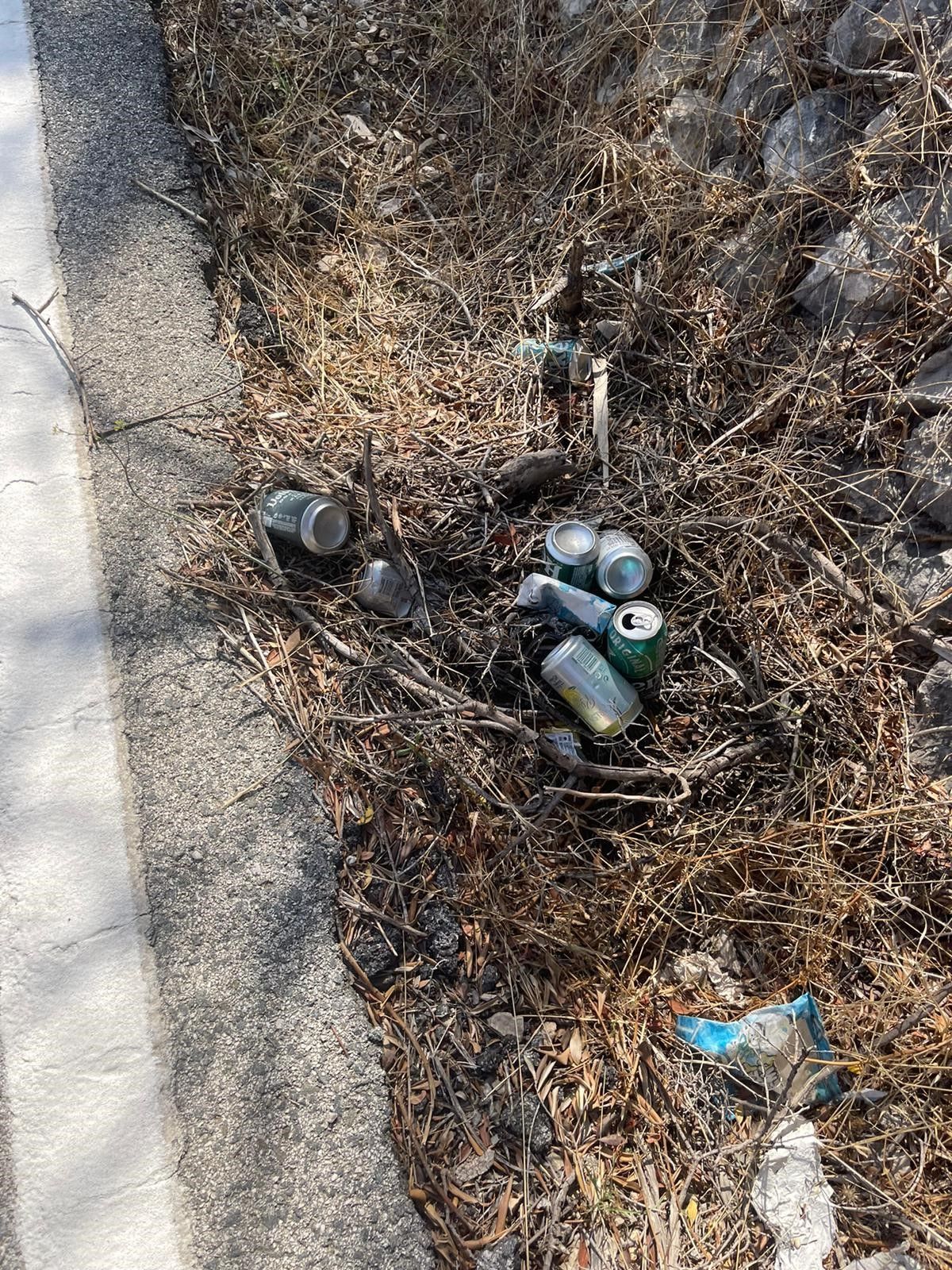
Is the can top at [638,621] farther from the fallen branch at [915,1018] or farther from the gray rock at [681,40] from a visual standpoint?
the gray rock at [681,40]

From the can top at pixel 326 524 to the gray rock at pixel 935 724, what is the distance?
137cm

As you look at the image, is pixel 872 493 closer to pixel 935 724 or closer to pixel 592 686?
pixel 935 724

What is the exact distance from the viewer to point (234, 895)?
5.49ft

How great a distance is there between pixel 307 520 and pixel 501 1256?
147 centimetres

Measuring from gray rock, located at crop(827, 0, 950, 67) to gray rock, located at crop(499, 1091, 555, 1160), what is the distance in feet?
8.39

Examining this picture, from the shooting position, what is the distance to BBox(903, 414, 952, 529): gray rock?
204 centimetres

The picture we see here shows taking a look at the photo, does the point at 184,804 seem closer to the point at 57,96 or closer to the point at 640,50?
the point at 57,96

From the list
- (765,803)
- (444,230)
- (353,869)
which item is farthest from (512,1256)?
(444,230)

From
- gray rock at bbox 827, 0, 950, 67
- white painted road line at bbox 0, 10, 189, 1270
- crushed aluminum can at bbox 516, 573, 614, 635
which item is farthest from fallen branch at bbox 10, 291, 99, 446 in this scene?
gray rock at bbox 827, 0, 950, 67

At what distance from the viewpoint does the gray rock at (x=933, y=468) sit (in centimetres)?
204

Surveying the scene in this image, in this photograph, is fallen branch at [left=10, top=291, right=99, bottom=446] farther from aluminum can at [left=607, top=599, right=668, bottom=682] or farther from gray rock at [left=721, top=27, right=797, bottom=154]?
gray rock at [left=721, top=27, right=797, bottom=154]

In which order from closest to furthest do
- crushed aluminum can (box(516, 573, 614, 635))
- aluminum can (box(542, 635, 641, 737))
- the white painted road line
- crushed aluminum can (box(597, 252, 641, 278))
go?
the white painted road line
aluminum can (box(542, 635, 641, 737))
crushed aluminum can (box(516, 573, 614, 635))
crushed aluminum can (box(597, 252, 641, 278))

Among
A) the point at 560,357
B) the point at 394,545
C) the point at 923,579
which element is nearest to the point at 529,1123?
the point at 394,545

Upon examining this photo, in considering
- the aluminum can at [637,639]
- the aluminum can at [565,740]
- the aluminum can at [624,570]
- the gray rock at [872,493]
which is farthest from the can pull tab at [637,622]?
the gray rock at [872,493]
